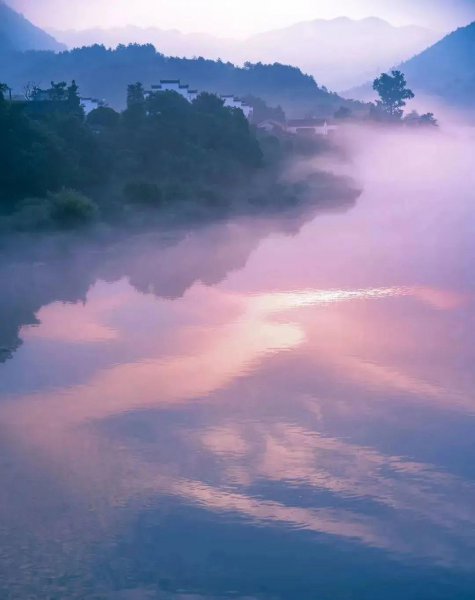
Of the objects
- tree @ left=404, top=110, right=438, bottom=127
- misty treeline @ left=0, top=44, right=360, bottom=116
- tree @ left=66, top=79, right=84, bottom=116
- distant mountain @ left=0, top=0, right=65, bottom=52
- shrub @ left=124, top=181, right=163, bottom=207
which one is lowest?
shrub @ left=124, top=181, right=163, bottom=207

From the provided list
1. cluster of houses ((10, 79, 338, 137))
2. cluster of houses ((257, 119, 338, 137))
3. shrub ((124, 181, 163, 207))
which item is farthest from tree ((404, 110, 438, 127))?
shrub ((124, 181, 163, 207))

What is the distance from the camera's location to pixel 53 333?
35.2ft

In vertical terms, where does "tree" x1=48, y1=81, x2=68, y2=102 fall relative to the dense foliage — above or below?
above

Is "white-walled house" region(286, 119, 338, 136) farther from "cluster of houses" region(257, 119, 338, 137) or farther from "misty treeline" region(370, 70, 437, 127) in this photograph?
"misty treeline" region(370, 70, 437, 127)

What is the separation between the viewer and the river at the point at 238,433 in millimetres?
5297

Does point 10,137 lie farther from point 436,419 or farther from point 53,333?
point 436,419

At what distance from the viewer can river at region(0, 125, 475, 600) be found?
5.30m

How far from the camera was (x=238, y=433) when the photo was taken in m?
7.30

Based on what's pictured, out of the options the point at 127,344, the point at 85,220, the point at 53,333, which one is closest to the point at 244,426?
the point at 127,344

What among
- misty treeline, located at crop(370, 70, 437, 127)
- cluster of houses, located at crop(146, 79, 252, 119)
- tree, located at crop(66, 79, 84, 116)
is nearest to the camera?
tree, located at crop(66, 79, 84, 116)

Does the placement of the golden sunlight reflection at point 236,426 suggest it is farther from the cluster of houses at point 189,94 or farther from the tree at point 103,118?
the cluster of houses at point 189,94

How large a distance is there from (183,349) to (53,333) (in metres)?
1.97

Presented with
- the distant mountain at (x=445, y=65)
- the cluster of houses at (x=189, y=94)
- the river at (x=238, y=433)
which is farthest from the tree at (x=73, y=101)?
the distant mountain at (x=445, y=65)

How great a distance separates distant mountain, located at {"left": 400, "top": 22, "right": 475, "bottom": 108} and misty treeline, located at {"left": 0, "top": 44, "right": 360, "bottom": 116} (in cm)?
3410
